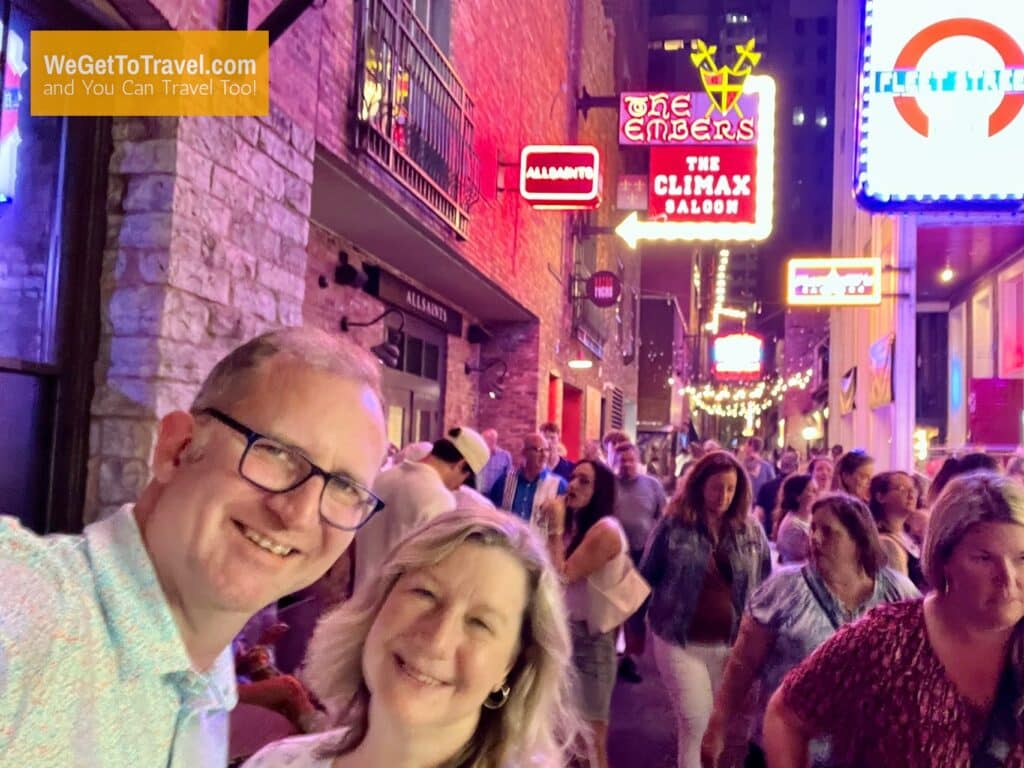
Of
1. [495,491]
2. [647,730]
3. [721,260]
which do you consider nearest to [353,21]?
[495,491]

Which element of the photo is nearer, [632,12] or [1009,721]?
[1009,721]

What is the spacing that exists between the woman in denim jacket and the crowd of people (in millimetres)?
1154

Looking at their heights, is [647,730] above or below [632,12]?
below

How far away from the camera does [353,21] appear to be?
19.5ft

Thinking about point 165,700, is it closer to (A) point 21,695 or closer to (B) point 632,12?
(A) point 21,695

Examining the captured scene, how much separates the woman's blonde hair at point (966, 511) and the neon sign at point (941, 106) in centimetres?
604

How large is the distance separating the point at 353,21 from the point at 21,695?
571 cm

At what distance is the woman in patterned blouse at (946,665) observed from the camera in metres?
2.06

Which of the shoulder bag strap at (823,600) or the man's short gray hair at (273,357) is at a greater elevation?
the man's short gray hair at (273,357)

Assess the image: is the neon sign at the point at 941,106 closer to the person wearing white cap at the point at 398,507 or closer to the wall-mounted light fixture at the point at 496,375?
the person wearing white cap at the point at 398,507

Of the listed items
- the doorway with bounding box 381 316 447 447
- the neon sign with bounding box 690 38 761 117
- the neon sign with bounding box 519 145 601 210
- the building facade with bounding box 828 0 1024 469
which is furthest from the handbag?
the neon sign with bounding box 690 38 761 117

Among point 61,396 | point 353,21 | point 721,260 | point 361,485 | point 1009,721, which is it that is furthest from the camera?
point 721,260

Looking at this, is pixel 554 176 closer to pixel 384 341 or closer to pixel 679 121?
pixel 679 121

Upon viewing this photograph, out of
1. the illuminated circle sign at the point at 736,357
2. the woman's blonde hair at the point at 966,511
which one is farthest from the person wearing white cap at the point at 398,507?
the illuminated circle sign at the point at 736,357
